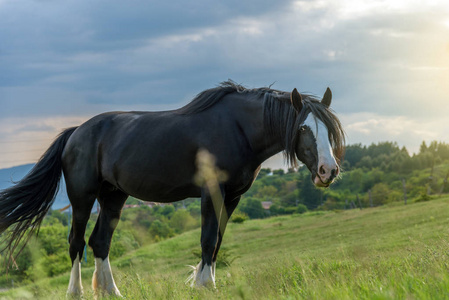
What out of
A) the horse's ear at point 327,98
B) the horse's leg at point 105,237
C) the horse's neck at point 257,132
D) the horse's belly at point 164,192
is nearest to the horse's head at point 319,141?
the horse's ear at point 327,98

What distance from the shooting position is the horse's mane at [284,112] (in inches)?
235

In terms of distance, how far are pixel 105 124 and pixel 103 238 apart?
1730 mm

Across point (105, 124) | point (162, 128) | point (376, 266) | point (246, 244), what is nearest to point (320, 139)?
point (376, 266)

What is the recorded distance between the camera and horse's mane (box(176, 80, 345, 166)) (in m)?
5.98

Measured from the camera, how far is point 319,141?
18.8 feet

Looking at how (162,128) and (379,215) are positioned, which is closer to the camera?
(162,128)

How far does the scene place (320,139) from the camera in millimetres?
5746

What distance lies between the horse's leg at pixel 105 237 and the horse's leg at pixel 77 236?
20 centimetres

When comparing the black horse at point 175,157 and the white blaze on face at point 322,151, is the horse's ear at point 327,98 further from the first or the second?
the white blaze on face at point 322,151

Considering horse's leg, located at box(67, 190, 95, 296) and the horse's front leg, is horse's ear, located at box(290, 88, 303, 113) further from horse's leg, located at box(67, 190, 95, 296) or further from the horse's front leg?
horse's leg, located at box(67, 190, 95, 296)

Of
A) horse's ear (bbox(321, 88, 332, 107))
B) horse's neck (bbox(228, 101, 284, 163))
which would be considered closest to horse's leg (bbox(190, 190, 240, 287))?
horse's neck (bbox(228, 101, 284, 163))

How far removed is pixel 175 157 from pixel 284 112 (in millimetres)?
1568

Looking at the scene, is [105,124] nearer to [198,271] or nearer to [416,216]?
[198,271]

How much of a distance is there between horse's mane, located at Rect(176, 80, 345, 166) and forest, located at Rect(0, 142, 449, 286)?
3727 centimetres
